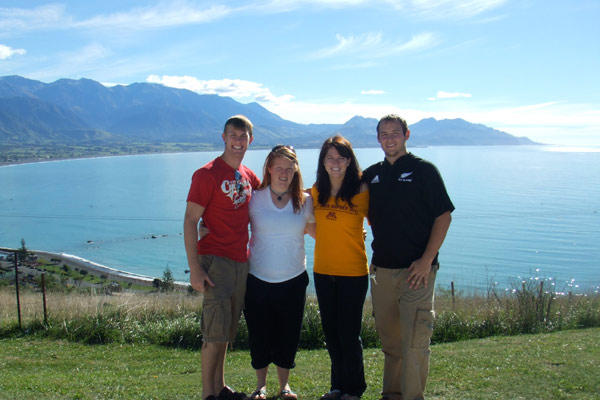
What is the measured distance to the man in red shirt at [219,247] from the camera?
3.54m

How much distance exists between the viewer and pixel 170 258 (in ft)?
157

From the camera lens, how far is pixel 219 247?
12.0 feet

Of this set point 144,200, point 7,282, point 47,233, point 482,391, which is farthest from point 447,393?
point 144,200

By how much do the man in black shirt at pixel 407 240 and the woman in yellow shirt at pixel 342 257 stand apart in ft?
0.49

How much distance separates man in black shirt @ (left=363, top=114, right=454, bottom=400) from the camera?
3.43 m

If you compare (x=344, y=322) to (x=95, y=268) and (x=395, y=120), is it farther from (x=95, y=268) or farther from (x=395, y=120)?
(x=95, y=268)

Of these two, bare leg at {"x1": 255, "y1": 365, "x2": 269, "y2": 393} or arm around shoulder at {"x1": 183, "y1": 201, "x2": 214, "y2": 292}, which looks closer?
arm around shoulder at {"x1": 183, "y1": 201, "x2": 214, "y2": 292}

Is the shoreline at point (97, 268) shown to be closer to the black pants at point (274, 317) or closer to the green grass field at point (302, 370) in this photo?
the green grass field at point (302, 370)

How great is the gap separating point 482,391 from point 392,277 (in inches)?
57.9

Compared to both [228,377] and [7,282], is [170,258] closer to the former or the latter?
[7,282]

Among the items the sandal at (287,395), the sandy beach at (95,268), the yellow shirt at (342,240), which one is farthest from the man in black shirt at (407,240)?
the sandy beach at (95,268)

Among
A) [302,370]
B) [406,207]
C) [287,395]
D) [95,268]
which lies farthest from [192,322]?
[95,268]

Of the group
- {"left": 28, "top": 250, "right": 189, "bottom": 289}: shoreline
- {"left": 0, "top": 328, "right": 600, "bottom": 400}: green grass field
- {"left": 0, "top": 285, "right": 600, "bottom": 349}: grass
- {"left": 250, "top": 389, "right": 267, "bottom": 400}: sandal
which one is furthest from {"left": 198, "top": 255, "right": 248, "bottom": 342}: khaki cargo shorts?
{"left": 28, "top": 250, "right": 189, "bottom": 289}: shoreline

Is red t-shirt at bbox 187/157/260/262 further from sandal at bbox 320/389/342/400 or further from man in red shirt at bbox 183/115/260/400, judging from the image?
sandal at bbox 320/389/342/400
